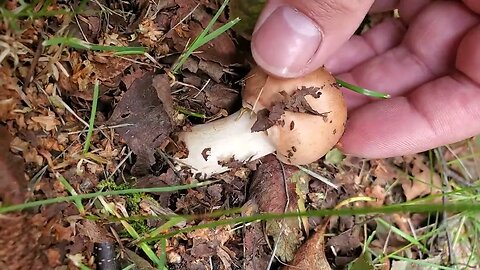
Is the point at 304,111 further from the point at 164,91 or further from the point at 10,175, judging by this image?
the point at 10,175

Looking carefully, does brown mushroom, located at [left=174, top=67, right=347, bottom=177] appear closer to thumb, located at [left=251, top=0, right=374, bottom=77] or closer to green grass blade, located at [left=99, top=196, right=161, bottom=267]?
thumb, located at [left=251, top=0, right=374, bottom=77]

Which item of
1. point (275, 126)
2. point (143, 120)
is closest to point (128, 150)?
point (143, 120)

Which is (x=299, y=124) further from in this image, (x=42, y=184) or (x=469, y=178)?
(x=469, y=178)

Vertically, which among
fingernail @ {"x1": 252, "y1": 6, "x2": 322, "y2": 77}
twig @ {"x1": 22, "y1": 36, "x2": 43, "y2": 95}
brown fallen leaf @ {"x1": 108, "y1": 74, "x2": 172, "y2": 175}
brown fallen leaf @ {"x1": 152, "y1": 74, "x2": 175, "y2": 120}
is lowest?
brown fallen leaf @ {"x1": 108, "y1": 74, "x2": 172, "y2": 175}

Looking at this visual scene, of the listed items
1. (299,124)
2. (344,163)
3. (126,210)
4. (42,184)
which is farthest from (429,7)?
(42,184)

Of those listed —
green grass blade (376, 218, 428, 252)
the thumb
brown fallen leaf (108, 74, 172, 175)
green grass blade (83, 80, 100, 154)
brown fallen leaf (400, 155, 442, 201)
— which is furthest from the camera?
brown fallen leaf (400, 155, 442, 201)

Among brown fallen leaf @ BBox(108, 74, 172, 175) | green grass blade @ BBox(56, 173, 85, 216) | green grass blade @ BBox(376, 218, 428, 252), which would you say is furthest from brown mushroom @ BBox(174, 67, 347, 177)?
green grass blade @ BBox(376, 218, 428, 252)
